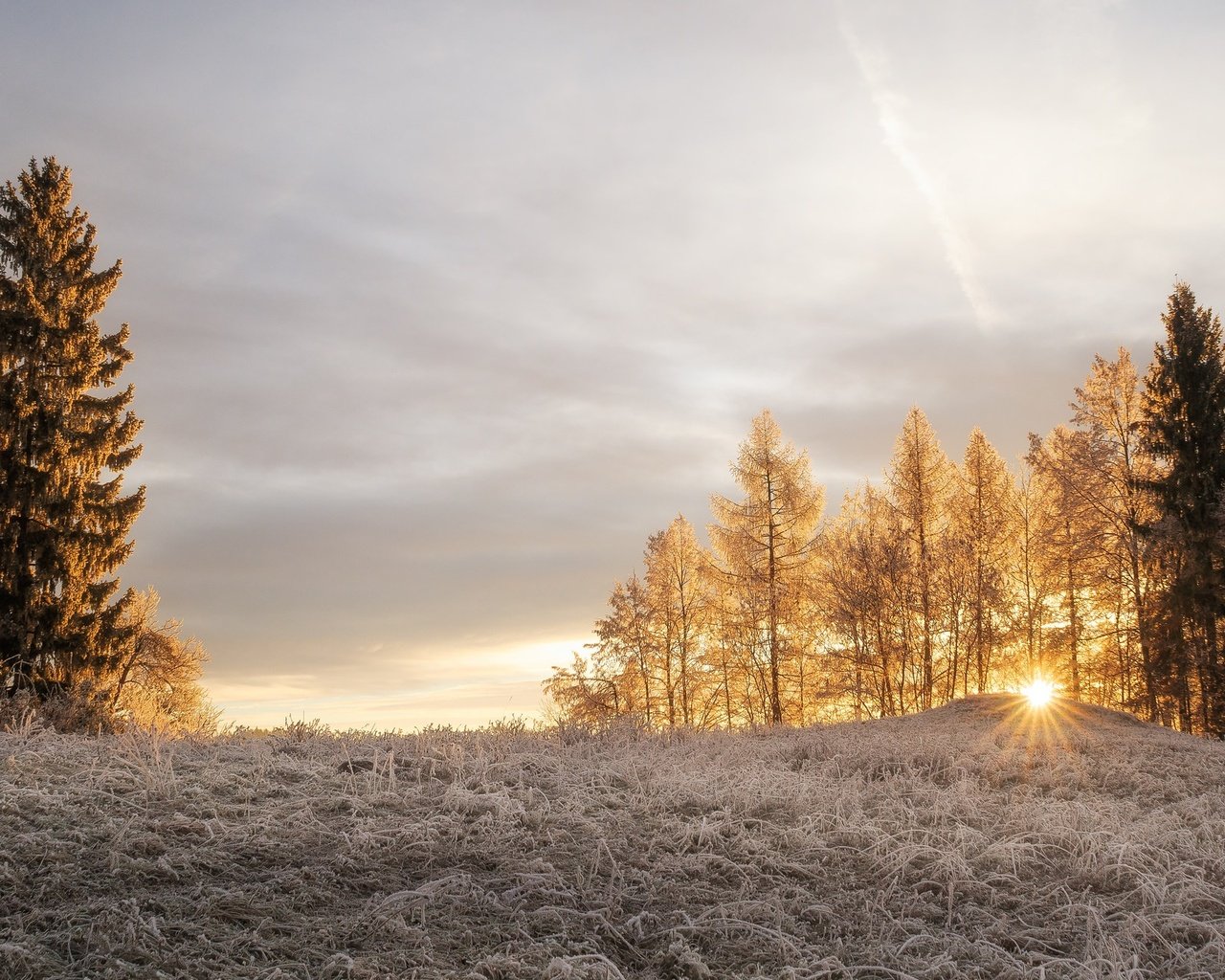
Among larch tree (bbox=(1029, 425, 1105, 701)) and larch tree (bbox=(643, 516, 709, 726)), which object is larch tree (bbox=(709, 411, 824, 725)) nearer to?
larch tree (bbox=(643, 516, 709, 726))

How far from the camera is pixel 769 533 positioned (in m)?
28.7

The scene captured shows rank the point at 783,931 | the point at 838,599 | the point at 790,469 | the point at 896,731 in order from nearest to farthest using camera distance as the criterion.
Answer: the point at 783,931 → the point at 896,731 → the point at 838,599 → the point at 790,469

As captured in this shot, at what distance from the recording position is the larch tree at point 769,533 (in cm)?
2817

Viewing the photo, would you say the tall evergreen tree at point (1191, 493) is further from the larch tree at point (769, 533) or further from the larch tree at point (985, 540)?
the larch tree at point (769, 533)

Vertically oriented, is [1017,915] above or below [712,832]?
below

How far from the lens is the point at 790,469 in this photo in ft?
95.1

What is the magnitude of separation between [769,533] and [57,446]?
63.3ft

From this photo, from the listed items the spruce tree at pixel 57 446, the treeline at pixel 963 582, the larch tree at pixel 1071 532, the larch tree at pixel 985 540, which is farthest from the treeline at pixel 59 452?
the larch tree at pixel 1071 532

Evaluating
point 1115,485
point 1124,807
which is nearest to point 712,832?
point 1124,807

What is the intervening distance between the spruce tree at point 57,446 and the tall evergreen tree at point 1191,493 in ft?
86.9

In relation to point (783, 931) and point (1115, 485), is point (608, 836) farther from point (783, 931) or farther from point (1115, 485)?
point (1115, 485)

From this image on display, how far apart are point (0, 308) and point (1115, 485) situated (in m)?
29.7

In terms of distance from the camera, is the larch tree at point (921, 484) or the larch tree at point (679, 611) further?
the larch tree at point (679, 611)

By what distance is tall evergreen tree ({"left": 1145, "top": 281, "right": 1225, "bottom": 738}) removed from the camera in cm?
2459
